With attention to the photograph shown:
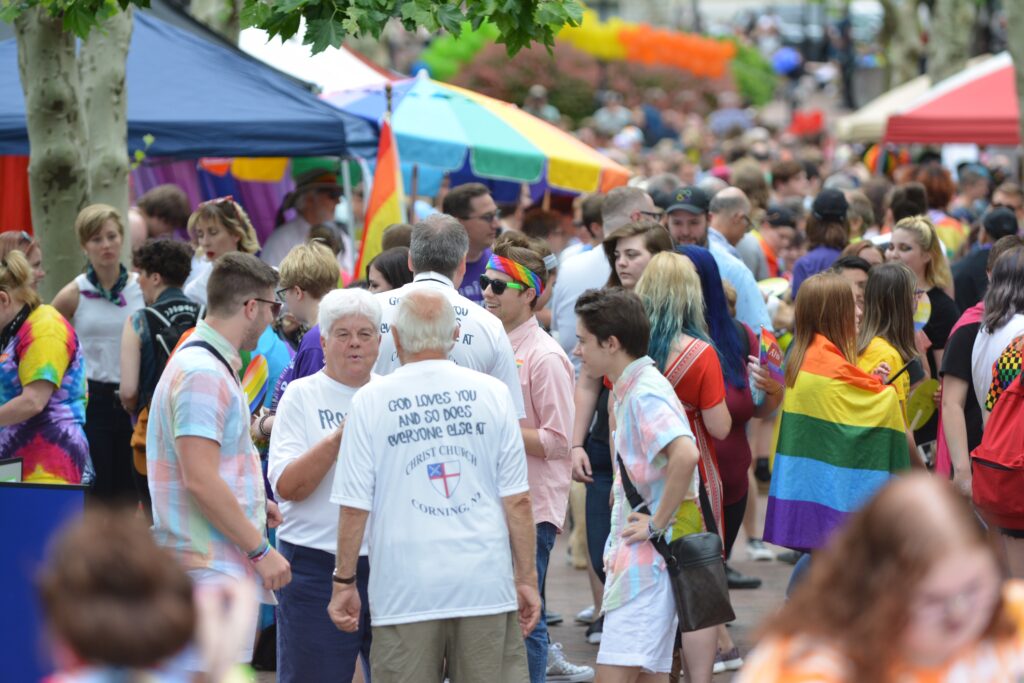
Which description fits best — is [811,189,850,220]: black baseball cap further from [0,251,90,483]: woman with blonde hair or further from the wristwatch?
the wristwatch

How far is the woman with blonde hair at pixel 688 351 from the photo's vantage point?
5816 mm

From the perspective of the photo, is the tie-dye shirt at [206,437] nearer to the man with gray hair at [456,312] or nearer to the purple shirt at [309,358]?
the man with gray hair at [456,312]

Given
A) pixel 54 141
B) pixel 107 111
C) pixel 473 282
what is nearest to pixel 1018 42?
pixel 473 282

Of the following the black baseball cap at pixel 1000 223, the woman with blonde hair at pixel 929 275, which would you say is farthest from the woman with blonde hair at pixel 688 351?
the black baseball cap at pixel 1000 223

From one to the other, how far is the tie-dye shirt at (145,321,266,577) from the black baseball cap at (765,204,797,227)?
6.63 m

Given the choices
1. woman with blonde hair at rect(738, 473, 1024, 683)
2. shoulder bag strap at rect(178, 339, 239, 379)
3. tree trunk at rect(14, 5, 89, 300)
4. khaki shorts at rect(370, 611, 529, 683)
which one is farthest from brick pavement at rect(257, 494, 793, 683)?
woman with blonde hair at rect(738, 473, 1024, 683)

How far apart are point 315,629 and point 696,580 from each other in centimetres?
131

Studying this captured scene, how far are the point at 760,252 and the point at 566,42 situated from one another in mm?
23752

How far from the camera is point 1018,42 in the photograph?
11.0m

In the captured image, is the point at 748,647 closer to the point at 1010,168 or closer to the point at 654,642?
the point at 654,642

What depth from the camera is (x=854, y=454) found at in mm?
6234

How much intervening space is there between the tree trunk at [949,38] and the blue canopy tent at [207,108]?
14.5 meters

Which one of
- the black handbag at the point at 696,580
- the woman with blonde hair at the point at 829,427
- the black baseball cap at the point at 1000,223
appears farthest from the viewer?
the black baseball cap at the point at 1000,223

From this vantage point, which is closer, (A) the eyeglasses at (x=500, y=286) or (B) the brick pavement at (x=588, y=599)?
(A) the eyeglasses at (x=500, y=286)
